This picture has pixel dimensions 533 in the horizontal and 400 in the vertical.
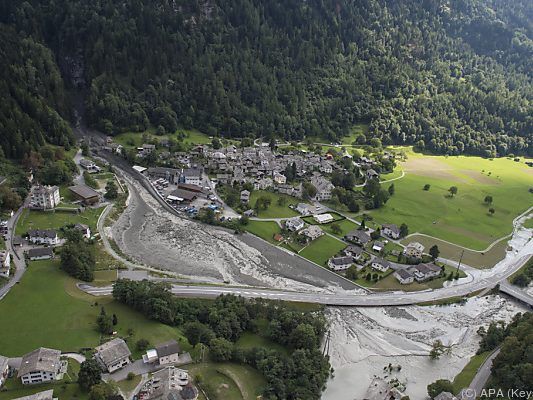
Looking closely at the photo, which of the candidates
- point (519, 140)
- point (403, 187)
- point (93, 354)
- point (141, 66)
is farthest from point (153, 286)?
point (519, 140)

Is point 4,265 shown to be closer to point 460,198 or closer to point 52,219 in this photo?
point 52,219

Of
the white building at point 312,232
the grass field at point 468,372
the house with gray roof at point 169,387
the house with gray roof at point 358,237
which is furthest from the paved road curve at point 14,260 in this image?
the grass field at point 468,372

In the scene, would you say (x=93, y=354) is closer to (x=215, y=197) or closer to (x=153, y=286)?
(x=153, y=286)

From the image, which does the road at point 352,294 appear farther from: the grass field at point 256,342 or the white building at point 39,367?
the white building at point 39,367

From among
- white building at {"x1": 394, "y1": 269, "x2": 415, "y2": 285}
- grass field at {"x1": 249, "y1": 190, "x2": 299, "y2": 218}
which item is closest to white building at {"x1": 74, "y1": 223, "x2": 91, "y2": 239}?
grass field at {"x1": 249, "y1": 190, "x2": 299, "y2": 218}

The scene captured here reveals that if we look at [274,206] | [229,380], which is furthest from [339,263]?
[229,380]

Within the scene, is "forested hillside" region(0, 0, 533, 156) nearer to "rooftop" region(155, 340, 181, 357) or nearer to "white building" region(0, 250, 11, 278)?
"white building" region(0, 250, 11, 278)
